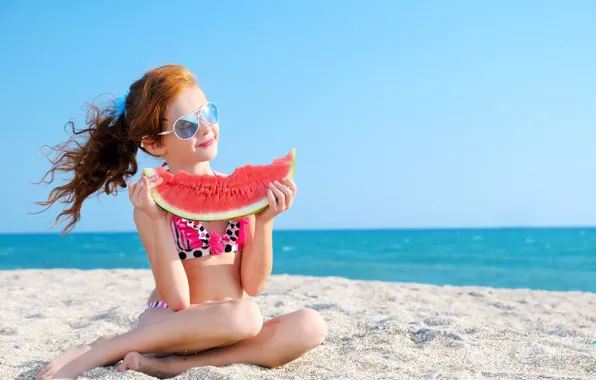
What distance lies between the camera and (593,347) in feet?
12.6

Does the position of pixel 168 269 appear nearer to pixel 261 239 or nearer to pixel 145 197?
pixel 145 197

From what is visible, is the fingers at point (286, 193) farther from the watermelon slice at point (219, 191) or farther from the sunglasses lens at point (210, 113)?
the sunglasses lens at point (210, 113)

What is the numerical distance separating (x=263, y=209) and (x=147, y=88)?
0.86m

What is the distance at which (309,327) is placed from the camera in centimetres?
303

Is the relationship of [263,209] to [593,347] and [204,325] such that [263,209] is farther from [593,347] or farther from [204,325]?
[593,347]

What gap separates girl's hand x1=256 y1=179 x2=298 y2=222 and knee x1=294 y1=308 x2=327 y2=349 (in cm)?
55

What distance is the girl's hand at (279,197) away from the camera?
2801 millimetres

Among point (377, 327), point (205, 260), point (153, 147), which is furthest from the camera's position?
point (377, 327)

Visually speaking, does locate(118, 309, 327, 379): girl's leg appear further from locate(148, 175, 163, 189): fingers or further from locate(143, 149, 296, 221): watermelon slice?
locate(148, 175, 163, 189): fingers

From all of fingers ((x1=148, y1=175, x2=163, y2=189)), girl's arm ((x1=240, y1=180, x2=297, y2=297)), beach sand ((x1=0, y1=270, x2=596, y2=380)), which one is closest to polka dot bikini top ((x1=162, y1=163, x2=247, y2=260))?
girl's arm ((x1=240, y1=180, x2=297, y2=297))

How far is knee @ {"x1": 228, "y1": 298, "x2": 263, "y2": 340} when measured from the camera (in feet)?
9.25

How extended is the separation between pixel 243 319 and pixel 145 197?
28.3 inches

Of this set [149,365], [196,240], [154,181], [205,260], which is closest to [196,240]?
[196,240]

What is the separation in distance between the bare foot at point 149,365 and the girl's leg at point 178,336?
0.18 feet
